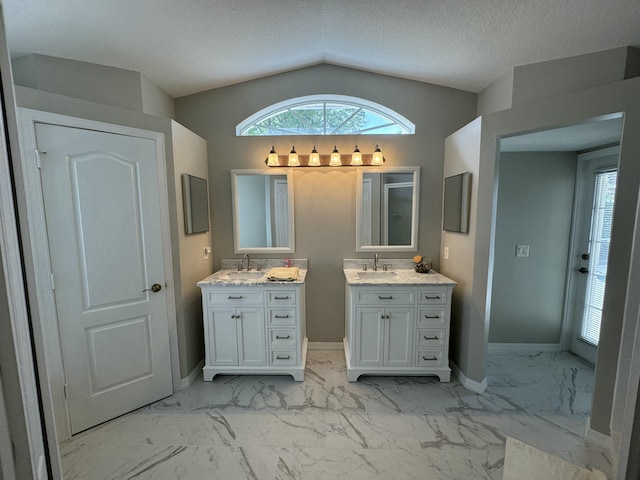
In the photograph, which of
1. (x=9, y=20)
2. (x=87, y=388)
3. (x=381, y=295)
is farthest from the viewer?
(x=381, y=295)

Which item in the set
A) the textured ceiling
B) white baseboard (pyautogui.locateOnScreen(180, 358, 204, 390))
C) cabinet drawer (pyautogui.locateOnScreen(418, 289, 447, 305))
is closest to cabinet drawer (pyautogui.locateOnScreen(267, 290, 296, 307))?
white baseboard (pyautogui.locateOnScreen(180, 358, 204, 390))

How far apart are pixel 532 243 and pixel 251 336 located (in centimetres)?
298

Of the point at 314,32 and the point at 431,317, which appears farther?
the point at 431,317

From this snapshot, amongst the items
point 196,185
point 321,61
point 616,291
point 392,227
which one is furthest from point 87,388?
point 616,291

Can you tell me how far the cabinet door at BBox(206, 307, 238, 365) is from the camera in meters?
2.37

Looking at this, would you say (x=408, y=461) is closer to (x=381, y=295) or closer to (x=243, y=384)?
(x=381, y=295)

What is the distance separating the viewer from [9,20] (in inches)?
60.1

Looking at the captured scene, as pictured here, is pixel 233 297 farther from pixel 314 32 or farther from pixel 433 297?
pixel 314 32

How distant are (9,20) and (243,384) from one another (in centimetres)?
290

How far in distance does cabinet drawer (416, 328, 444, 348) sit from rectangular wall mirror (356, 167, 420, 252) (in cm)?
84

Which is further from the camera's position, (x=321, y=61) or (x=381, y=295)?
(x=321, y=61)

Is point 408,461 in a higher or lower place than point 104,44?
lower

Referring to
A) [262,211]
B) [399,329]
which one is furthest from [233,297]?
[399,329]

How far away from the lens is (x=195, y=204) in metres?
2.45
